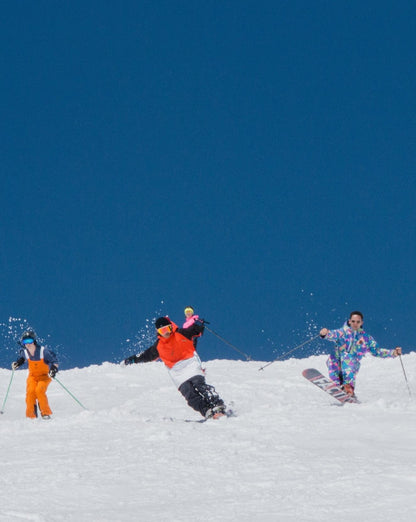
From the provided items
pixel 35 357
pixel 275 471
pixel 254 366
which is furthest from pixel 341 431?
pixel 254 366

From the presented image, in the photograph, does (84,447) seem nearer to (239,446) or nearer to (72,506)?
(239,446)

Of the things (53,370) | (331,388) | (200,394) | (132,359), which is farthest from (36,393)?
(331,388)

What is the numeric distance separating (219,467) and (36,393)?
687 cm

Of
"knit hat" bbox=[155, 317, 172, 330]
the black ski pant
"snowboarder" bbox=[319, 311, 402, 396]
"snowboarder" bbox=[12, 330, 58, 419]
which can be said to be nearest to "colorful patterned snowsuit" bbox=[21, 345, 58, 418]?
"snowboarder" bbox=[12, 330, 58, 419]

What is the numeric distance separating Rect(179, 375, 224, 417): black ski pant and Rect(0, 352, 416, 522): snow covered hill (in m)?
0.65

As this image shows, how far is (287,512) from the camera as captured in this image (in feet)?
11.1

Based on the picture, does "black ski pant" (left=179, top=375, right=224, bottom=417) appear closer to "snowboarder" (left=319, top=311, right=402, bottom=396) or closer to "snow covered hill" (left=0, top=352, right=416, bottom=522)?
"snow covered hill" (left=0, top=352, right=416, bottom=522)

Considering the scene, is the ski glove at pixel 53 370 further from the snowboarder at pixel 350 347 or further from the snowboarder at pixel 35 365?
the snowboarder at pixel 350 347

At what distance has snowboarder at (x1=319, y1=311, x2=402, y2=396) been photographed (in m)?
9.81

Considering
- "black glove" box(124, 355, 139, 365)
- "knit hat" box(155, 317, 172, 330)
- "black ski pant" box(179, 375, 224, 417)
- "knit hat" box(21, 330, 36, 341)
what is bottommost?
"black ski pant" box(179, 375, 224, 417)

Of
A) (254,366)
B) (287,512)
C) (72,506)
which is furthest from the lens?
(254,366)

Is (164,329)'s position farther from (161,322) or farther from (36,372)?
(36,372)

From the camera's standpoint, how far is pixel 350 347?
9.88 meters

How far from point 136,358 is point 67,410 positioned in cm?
456
